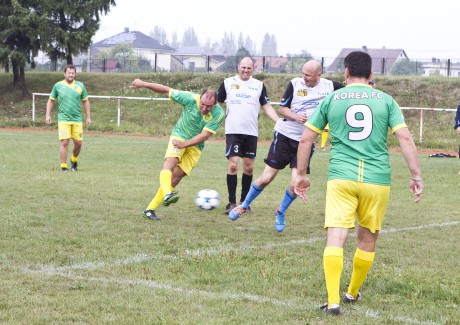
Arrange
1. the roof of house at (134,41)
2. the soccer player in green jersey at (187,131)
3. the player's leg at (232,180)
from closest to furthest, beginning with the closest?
the soccer player in green jersey at (187,131), the player's leg at (232,180), the roof of house at (134,41)

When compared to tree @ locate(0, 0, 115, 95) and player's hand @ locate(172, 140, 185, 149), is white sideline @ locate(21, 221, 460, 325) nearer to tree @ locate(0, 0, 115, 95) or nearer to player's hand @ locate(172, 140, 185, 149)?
player's hand @ locate(172, 140, 185, 149)

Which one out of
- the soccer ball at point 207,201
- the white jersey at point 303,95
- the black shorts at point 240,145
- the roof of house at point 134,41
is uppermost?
the roof of house at point 134,41

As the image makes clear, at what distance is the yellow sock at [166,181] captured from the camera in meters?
9.77

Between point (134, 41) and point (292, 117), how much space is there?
13066 cm

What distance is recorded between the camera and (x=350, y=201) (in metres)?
5.69

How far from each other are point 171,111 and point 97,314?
101 feet

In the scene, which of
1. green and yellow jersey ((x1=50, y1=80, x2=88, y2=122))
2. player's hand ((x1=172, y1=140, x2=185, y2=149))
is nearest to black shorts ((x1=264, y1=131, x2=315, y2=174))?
player's hand ((x1=172, y1=140, x2=185, y2=149))

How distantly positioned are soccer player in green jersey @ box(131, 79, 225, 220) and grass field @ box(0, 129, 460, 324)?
1.49 feet

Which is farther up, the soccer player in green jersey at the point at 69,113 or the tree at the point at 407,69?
the tree at the point at 407,69

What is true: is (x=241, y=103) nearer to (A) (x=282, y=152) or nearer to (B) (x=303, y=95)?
(A) (x=282, y=152)

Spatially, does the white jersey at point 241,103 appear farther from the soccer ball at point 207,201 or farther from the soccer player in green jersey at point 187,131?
the soccer ball at point 207,201

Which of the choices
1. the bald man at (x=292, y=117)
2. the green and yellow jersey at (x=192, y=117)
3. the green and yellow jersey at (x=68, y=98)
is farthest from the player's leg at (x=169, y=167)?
the green and yellow jersey at (x=68, y=98)

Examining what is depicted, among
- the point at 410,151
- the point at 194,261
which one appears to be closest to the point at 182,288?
the point at 194,261

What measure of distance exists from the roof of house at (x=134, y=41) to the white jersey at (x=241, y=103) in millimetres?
125812
